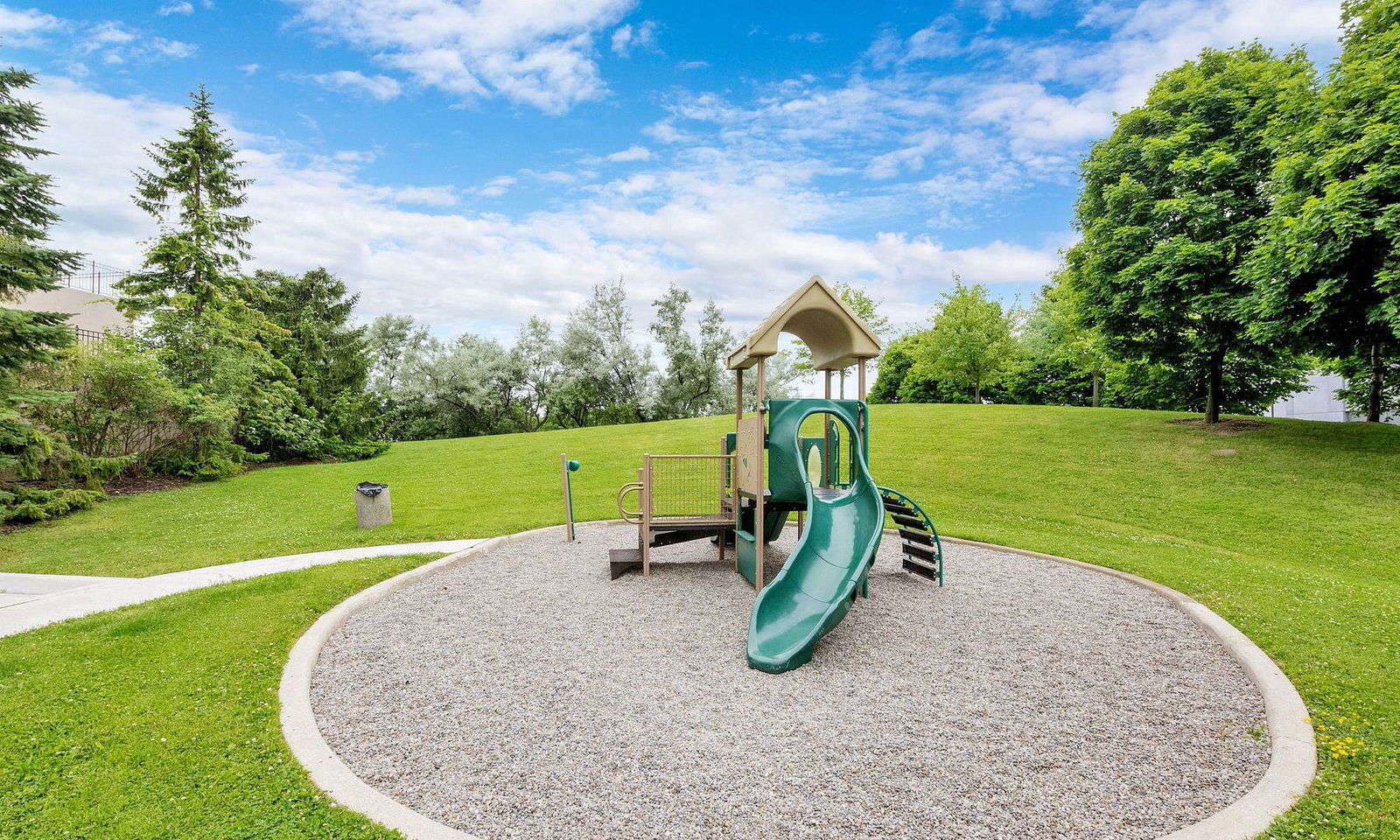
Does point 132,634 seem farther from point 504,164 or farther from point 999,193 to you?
point 999,193

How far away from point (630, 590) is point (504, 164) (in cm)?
1118

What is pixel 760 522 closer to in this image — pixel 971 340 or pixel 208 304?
pixel 208 304

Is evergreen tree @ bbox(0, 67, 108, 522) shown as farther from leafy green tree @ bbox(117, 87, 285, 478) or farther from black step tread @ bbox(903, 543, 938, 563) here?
black step tread @ bbox(903, 543, 938, 563)

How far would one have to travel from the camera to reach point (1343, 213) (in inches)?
395

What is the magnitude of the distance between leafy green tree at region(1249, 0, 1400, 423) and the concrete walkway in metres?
15.4

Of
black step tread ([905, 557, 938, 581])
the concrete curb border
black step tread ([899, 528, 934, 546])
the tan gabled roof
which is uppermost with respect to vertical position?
the tan gabled roof

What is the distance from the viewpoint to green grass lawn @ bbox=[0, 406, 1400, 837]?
4.51m

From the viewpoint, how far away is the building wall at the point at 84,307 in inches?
705

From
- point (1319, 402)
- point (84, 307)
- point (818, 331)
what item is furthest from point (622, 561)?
point (1319, 402)

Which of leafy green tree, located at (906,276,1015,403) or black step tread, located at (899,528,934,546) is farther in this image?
leafy green tree, located at (906,276,1015,403)


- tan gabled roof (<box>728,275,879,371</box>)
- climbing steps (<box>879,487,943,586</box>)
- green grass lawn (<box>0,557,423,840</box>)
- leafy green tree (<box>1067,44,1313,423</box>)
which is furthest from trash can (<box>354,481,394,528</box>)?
leafy green tree (<box>1067,44,1313,423</box>)

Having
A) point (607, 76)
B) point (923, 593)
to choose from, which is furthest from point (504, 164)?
point (923, 593)

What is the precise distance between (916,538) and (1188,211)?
1254 centimetres

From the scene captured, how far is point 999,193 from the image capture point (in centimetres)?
1348
